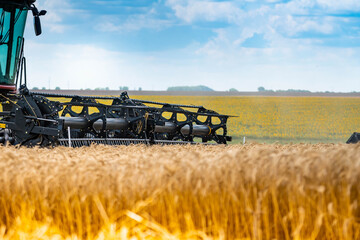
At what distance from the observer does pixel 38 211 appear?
154 inches

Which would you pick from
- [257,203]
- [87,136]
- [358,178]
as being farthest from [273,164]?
[87,136]

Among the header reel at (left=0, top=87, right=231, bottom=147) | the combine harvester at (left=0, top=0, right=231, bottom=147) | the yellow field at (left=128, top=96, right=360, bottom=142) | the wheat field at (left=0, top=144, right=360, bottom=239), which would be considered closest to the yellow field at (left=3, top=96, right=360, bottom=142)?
the yellow field at (left=128, top=96, right=360, bottom=142)

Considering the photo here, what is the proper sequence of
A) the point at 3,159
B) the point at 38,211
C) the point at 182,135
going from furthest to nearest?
the point at 182,135
the point at 3,159
the point at 38,211

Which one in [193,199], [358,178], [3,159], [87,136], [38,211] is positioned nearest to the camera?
[358,178]

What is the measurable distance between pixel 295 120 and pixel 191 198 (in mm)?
23149

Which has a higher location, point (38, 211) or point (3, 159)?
point (3, 159)

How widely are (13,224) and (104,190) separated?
2.61 ft

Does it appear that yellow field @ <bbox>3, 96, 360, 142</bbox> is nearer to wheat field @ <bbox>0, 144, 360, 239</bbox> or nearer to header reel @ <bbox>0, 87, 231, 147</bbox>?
header reel @ <bbox>0, 87, 231, 147</bbox>

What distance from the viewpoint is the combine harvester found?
929cm

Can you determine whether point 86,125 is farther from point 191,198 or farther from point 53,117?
point 191,198

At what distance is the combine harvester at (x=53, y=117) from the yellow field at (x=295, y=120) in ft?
31.2

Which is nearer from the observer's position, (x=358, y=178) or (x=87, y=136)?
(x=358, y=178)

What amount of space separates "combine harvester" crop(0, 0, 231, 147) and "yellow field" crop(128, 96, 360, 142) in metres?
9.51

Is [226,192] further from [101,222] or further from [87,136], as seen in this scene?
[87,136]
